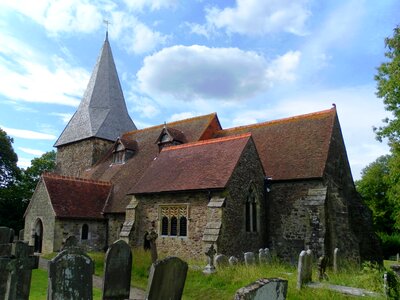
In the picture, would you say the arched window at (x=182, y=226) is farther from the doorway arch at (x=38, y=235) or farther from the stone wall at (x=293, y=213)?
the doorway arch at (x=38, y=235)

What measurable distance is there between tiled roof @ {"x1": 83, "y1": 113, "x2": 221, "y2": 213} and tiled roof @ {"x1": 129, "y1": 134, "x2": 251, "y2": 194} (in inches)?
108

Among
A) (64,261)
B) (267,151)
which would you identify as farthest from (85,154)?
(64,261)

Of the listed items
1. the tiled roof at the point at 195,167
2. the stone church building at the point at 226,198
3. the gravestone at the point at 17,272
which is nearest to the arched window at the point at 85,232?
the stone church building at the point at 226,198

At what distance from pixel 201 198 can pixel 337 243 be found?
6.98m

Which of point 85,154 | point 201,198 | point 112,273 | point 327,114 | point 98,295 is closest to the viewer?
point 112,273

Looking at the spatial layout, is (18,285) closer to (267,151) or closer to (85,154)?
(267,151)

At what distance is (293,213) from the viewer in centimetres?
1978

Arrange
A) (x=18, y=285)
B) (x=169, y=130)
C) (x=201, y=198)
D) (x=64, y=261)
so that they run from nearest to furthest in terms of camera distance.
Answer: (x=64, y=261) → (x=18, y=285) → (x=201, y=198) → (x=169, y=130)

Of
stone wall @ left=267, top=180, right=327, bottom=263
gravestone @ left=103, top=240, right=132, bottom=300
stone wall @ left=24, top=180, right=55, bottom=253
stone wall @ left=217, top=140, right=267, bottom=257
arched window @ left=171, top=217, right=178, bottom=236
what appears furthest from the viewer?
stone wall @ left=24, top=180, right=55, bottom=253

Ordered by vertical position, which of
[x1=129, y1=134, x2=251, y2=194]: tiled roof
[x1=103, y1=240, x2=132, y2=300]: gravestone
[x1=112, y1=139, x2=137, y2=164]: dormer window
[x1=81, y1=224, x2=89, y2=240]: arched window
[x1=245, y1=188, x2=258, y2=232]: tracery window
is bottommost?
[x1=103, y1=240, x2=132, y2=300]: gravestone

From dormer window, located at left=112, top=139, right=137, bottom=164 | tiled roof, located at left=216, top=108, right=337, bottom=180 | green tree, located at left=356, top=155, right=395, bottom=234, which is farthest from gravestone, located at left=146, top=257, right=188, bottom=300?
green tree, located at left=356, top=155, right=395, bottom=234

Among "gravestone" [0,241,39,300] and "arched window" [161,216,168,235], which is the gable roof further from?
"gravestone" [0,241,39,300]

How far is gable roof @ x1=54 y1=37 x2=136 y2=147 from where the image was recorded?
32.7 metres

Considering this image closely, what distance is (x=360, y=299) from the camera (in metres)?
9.05
